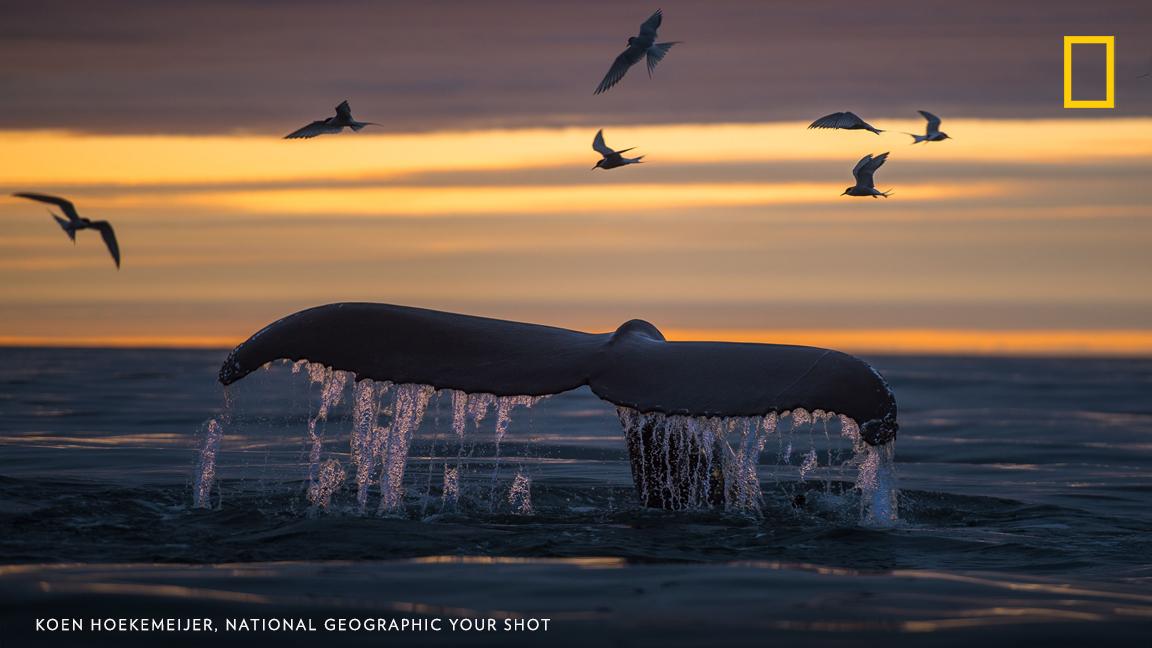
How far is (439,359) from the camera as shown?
23.7 ft

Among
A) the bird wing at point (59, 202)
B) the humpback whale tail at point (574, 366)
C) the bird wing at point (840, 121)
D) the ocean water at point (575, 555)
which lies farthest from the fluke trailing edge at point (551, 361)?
the bird wing at point (840, 121)

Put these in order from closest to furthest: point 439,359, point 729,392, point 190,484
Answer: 1. point 729,392
2. point 439,359
3. point 190,484

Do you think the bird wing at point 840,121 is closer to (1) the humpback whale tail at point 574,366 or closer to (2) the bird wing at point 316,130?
(2) the bird wing at point 316,130

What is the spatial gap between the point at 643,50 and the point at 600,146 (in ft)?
3.82

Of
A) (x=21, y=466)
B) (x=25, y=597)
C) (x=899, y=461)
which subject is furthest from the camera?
(x=899, y=461)

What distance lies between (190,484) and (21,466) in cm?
276

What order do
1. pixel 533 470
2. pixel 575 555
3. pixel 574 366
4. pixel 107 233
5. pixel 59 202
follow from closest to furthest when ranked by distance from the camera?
pixel 574 366
pixel 575 555
pixel 59 202
pixel 107 233
pixel 533 470

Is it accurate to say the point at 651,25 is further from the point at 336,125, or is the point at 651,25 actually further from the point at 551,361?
the point at 551,361

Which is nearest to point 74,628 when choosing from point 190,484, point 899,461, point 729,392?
point 729,392

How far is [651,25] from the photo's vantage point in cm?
1270

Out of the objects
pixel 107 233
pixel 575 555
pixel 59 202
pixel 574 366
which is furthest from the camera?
pixel 107 233

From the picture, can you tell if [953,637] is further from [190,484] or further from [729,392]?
[190,484]

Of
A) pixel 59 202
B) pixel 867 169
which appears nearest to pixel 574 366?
pixel 59 202

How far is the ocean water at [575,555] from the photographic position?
5766mm
